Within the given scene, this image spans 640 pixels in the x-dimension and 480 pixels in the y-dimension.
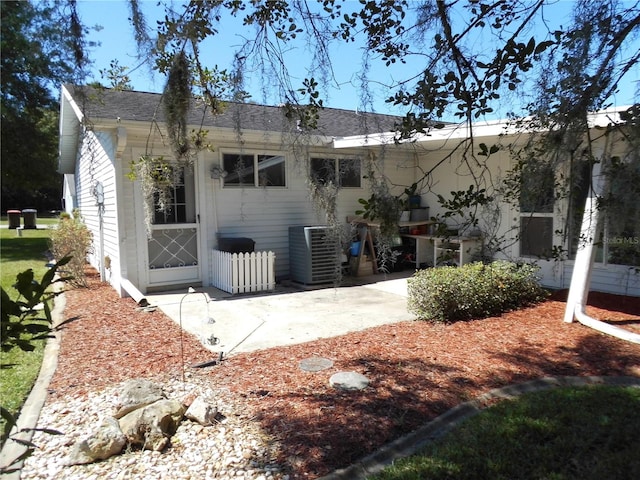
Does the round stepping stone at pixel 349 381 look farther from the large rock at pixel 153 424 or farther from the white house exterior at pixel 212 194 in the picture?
the white house exterior at pixel 212 194

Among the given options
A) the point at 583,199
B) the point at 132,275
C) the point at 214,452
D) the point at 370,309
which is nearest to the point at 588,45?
the point at 583,199

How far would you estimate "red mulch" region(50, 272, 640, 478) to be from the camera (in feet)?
10.3

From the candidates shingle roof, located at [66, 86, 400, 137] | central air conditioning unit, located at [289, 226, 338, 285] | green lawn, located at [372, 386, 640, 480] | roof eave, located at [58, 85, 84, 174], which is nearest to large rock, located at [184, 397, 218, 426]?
green lawn, located at [372, 386, 640, 480]

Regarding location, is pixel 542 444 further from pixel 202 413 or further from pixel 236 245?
pixel 236 245

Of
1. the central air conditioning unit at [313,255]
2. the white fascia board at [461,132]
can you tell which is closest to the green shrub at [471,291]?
the white fascia board at [461,132]

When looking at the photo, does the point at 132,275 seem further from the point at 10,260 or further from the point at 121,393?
the point at 10,260

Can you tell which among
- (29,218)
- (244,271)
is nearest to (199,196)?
(244,271)

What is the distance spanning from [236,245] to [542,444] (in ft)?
19.5

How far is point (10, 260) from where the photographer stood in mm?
11945

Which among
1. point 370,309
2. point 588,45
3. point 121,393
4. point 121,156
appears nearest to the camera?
point 588,45

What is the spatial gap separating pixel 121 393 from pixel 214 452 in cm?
121

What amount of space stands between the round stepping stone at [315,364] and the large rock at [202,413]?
1083mm

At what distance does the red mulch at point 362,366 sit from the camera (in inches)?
123

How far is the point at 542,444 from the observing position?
2.90m
